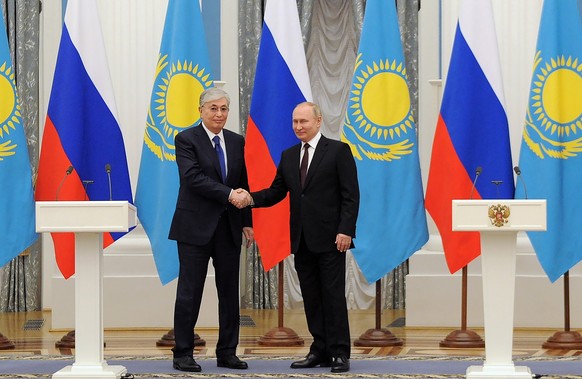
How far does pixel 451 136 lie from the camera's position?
6906mm

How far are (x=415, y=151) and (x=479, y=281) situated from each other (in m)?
1.59

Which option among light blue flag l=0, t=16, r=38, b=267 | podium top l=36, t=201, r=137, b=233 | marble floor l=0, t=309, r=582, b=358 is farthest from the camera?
light blue flag l=0, t=16, r=38, b=267

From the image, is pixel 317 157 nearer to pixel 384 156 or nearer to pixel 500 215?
pixel 500 215

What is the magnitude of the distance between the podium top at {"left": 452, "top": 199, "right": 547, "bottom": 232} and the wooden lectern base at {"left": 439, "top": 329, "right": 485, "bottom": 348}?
2086 mm

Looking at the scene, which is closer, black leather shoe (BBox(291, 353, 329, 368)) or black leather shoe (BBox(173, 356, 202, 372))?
black leather shoe (BBox(173, 356, 202, 372))

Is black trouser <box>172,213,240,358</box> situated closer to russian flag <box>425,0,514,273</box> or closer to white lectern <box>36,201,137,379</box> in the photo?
white lectern <box>36,201,137,379</box>

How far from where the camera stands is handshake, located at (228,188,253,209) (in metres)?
5.49

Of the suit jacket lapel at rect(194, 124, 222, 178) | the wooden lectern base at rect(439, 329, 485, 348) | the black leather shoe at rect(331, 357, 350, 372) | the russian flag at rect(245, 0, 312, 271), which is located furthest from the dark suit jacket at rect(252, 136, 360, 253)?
the wooden lectern base at rect(439, 329, 485, 348)

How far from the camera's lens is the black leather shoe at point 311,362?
18.5 feet

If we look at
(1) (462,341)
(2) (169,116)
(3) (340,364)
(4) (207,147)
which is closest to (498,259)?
(3) (340,364)

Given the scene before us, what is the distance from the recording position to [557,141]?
22.2ft

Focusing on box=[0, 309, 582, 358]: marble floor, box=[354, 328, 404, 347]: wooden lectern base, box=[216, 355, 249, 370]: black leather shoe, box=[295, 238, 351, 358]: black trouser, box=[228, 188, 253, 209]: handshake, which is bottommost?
box=[0, 309, 582, 358]: marble floor

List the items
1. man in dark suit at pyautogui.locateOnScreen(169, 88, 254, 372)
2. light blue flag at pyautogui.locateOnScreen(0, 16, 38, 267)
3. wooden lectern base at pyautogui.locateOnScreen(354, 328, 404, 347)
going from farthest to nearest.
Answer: wooden lectern base at pyautogui.locateOnScreen(354, 328, 404, 347) < light blue flag at pyautogui.locateOnScreen(0, 16, 38, 267) < man in dark suit at pyautogui.locateOnScreen(169, 88, 254, 372)

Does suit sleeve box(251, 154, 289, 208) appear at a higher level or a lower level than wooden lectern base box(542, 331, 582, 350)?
higher
